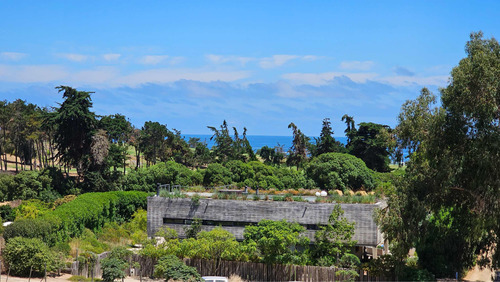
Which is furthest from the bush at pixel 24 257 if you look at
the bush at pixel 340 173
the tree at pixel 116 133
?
the bush at pixel 340 173

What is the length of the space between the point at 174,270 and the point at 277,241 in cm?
666

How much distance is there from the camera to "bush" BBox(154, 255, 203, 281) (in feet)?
116

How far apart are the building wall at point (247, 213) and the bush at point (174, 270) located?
8300mm

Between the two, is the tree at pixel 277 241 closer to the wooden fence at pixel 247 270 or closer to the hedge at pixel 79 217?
the wooden fence at pixel 247 270

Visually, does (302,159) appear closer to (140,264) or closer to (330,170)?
(330,170)

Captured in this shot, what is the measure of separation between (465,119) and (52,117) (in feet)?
166

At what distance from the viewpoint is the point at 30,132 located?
8325cm

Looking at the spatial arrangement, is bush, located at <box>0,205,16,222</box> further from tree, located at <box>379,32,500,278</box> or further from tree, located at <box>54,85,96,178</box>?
tree, located at <box>379,32,500,278</box>

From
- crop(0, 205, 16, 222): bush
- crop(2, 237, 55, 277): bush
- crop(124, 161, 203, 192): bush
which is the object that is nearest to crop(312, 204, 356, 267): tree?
crop(2, 237, 55, 277): bush

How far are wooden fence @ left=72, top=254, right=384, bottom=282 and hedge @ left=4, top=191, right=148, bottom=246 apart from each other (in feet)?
14.8

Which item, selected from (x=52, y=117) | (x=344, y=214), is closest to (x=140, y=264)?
(x=344, y=214)

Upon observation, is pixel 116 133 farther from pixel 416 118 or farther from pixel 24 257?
pixel 416 118

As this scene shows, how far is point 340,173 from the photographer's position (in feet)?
239

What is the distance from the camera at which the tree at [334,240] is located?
38.6 metres
